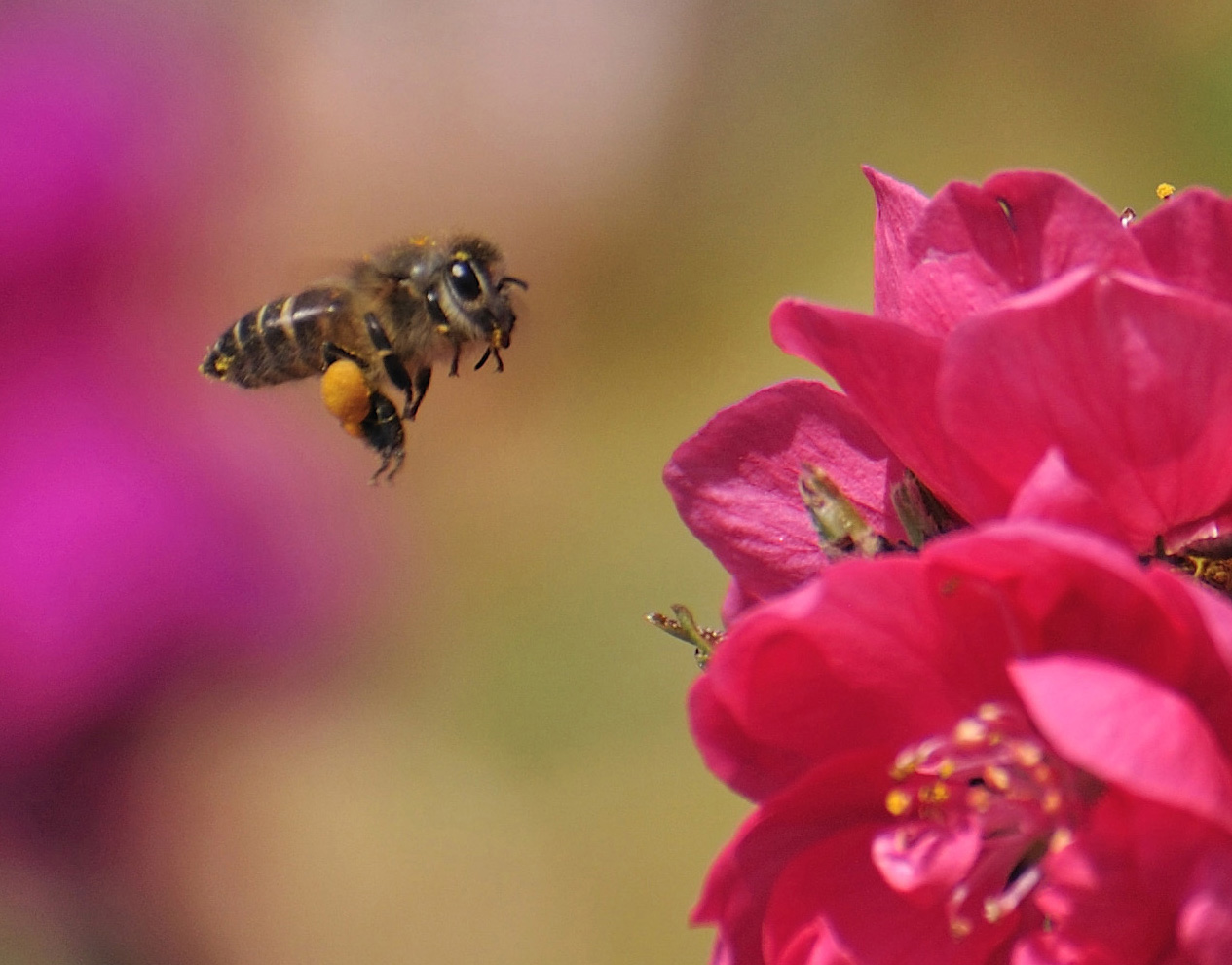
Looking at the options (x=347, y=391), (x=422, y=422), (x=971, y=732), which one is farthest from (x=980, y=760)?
(x=422, y=422)

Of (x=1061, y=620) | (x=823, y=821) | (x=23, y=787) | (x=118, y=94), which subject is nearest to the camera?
(x=1061, y=620)

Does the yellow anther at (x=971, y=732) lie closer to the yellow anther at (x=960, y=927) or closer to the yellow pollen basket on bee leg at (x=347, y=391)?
the yellow anther at (x=960, y=927)

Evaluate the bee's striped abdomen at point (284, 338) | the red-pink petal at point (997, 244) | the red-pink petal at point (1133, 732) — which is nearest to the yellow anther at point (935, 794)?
the red-pink petal at point (1133, 732)

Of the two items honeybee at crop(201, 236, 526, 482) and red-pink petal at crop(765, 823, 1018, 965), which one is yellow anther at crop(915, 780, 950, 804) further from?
honeybee at crop(201, 236, 526, 482)

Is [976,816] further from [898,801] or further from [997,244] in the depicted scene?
[997,244]

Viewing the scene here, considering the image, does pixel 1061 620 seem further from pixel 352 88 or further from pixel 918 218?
pixel 352 88

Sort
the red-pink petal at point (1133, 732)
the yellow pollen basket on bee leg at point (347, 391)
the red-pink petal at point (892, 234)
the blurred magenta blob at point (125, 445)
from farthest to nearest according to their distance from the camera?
the blurred magenta blob at point (125, 445), the yellow pollen basket on bee leg at point (347, 391), the red-pink petal at point (892, 234), the red-pink petal at point (1133, 732)

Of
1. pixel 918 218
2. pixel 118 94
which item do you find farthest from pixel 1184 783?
pixel 118 94
